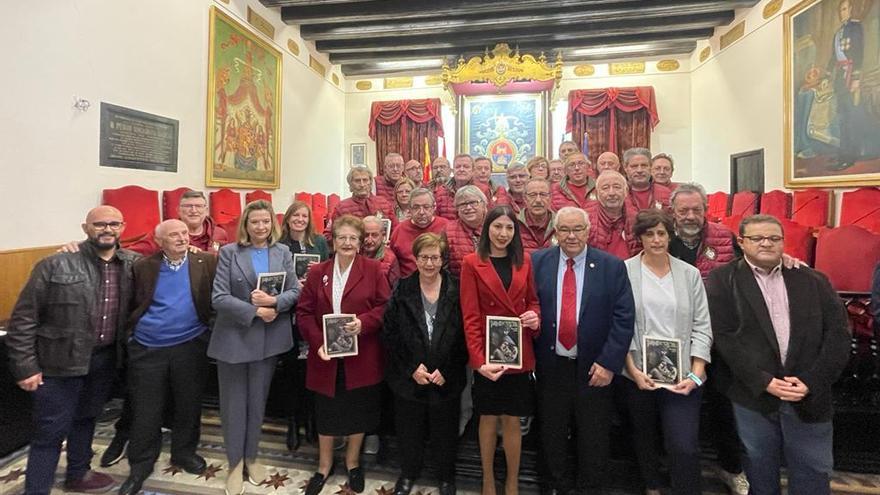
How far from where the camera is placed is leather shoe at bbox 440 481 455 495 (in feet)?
8.00

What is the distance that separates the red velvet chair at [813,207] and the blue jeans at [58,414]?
7310 millimetres

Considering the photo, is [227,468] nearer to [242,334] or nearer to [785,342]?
[242,334]

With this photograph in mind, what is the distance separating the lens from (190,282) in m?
2.55

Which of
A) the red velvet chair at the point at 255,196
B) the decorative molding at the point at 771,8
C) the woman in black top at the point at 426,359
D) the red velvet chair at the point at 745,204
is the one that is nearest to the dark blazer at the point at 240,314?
the woman in black top at the point at 426,359

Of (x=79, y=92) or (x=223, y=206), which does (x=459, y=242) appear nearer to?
(x=79, y=92)

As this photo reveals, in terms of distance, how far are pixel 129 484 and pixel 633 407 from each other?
2961mm

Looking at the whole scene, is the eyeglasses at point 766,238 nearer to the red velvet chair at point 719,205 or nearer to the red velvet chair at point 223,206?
the red velvet chair at point 223,206

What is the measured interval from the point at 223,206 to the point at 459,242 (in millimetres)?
4285

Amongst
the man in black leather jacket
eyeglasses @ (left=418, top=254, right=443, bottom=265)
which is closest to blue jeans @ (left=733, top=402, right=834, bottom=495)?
eyeglasses @ (left=418, top=254, right=443, bottom=265)

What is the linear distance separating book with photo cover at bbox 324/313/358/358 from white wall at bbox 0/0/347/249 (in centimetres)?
304

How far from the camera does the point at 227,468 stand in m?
2.78

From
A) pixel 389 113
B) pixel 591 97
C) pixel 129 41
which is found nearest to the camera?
pixel 129 41

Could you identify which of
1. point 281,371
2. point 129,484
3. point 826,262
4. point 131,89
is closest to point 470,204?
point 281,371

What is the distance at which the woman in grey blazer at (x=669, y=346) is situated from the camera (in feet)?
6.74
